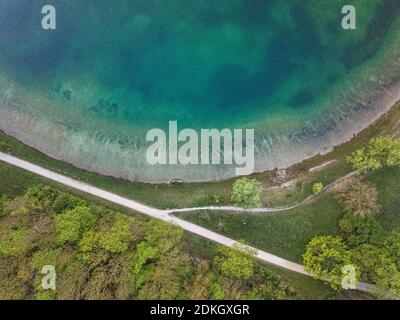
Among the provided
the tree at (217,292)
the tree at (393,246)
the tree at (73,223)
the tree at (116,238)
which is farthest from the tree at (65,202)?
the tree at (393,246)

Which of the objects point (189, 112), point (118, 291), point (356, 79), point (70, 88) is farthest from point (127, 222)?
point (356, 79)

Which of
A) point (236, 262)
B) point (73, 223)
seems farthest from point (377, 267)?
point (73, 223)

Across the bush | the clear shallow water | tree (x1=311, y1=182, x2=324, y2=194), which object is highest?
the clear shallow water

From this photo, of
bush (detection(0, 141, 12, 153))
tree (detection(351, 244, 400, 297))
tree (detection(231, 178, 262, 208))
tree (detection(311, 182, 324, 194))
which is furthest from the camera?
bush (detection(0, 141, 12, 153))

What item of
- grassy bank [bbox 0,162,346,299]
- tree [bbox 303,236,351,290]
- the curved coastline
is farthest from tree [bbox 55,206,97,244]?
tree [bbox 303,236,351,290]

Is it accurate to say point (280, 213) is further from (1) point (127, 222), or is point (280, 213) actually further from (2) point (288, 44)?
(2) point (288, 44)

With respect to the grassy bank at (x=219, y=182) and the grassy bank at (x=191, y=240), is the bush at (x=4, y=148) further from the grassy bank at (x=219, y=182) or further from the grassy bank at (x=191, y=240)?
the grassy bank at (x=191, y=240)

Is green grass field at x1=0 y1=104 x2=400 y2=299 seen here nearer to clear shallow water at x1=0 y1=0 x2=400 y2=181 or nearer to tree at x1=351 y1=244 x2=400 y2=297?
clear shallow water at x1=0 y1=0 x2=400 y2=181
